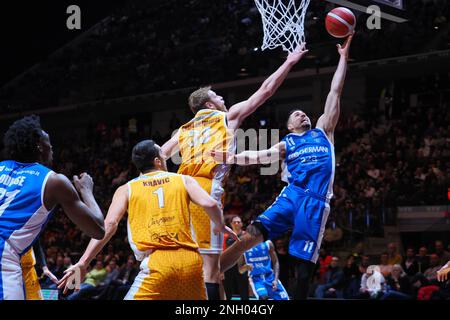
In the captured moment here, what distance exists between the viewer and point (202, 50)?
64.9 ft

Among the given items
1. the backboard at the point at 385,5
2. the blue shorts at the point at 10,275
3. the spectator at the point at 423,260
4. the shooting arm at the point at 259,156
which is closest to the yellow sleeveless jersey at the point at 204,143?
the shooting arm at the point at 259,156

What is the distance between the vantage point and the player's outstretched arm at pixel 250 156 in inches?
233

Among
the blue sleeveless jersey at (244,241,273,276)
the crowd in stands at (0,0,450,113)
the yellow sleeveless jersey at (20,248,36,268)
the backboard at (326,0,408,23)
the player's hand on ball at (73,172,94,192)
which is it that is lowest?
the blue sleeveless jersey at (244,241,273,276)

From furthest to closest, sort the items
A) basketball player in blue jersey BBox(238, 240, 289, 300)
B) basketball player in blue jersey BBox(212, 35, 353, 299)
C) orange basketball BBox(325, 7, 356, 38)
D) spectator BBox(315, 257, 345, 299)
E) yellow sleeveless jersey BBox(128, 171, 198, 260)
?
spectator BBox(315, 257, 345, 299) < basketball player in blue jersey BBox(238, 240, 289, 300) < orange basketball BBox(325, 7, 356, 38) < basketball player in blue jersey BBox(212, 35, 353, 299) < yellow sleeveless jersey BBox(128, 171, 198, 260)

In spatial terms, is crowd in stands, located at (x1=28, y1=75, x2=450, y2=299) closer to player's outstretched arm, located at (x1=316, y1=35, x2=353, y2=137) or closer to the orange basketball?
player's outstretched arm, located at (x1=316, y1=35, x2=353, y2=137)

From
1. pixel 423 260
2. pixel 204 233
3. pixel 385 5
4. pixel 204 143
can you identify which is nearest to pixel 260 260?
pixel 423 260

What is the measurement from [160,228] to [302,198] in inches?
84.3

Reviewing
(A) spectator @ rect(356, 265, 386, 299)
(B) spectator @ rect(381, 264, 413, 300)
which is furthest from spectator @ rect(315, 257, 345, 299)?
(B) spectator @ rect(381, 264, 413, 300)

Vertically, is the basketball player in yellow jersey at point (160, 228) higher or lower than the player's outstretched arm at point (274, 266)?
higher

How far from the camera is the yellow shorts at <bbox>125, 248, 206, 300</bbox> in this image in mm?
4402

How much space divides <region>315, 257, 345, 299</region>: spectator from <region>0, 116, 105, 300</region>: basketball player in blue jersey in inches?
320

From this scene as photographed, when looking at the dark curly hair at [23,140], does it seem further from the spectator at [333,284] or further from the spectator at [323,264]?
the spectator at [323,264]

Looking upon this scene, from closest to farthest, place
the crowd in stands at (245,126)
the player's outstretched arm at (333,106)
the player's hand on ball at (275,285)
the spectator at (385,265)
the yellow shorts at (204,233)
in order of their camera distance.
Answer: the yellow shorts at (204,233), the player's outstretched arm at (333,106), the player's hand on ball at (275,285), the spectator at (385,265), the crowd in stands at (245,126)

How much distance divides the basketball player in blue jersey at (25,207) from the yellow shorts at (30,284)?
89 millimetres
